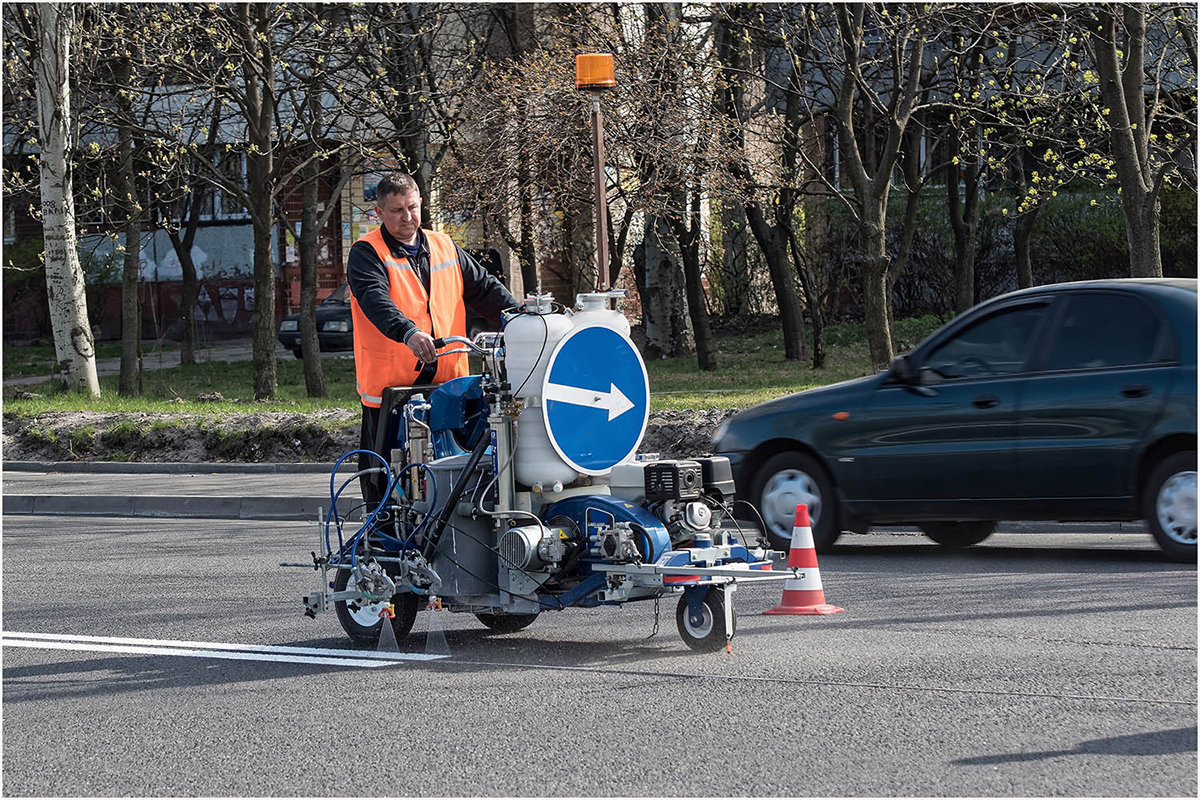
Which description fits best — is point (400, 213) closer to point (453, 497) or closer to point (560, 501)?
point (453, 497)

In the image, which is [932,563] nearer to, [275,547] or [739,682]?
[739,682]

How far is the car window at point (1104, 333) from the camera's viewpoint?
31.3ft

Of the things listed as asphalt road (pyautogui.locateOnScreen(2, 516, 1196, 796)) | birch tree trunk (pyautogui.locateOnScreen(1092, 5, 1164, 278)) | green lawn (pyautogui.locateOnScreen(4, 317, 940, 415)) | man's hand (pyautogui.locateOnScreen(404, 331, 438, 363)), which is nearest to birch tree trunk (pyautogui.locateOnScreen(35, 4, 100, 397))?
green lawn (pyautogui.locateOnScreen(4, 317, 940, 415))

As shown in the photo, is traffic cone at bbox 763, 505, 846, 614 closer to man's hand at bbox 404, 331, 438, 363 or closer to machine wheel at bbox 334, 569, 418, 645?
machine wheel at bbox 334, 569, 418, 645

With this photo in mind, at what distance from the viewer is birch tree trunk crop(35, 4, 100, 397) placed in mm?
22062

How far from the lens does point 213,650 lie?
301 inches

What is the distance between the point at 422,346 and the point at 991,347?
4.44m

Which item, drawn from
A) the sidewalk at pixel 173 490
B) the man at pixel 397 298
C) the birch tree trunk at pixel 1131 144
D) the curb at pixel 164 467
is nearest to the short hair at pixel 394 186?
the man at pixel 397 298

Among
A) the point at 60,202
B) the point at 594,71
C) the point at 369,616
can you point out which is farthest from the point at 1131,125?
the point at 60,202

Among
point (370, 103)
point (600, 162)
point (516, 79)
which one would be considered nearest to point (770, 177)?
point (516, 79)

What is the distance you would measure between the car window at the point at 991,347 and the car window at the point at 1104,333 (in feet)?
0.59

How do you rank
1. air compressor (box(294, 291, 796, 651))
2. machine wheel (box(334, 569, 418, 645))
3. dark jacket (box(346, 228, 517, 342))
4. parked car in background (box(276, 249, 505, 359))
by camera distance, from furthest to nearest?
parked car in background (box(276, 249, 505, 359))
machine wheel (box(334, 569, 418, 645))
dark jacket (box(346, 228, 517, 342))
air compressor (box(294, 291, 796, 651))

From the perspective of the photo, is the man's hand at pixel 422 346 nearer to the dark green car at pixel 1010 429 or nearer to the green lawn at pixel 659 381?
the dark green car at pixel 1010 429

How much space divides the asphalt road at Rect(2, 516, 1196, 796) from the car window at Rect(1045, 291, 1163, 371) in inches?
49.2
